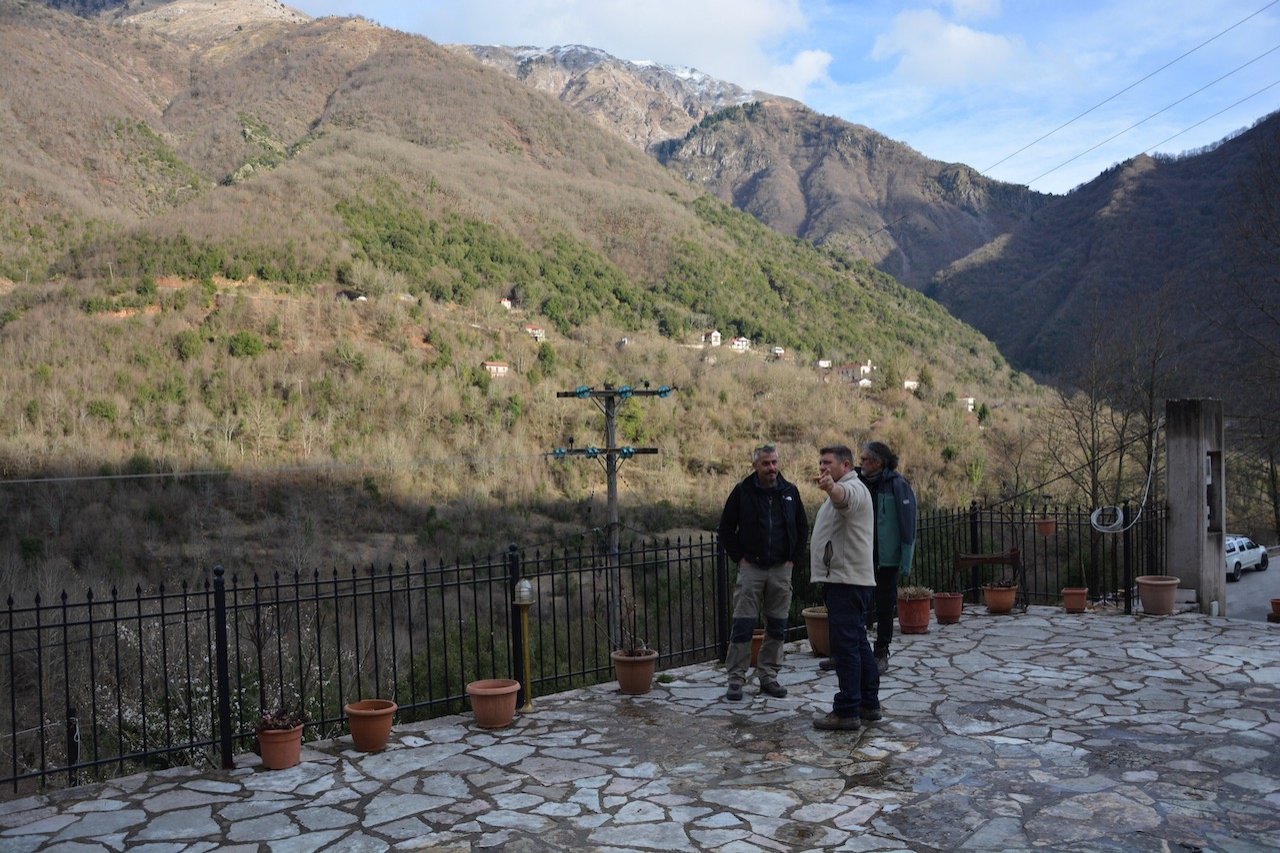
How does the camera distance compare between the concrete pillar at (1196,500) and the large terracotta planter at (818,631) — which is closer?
the large terracotta planter at (818,631)

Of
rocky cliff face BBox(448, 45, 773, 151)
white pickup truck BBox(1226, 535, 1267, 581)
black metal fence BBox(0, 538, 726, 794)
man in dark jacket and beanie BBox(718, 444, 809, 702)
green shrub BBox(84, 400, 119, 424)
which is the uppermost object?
rocky cliff face BBox(448, 45, 773, 151)

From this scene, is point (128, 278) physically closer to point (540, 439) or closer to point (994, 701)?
point (540, 439)

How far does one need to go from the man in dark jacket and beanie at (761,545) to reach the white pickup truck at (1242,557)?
22454 millimetres

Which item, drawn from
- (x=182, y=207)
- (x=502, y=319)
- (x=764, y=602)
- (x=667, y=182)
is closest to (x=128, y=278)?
(x=182, y=207)

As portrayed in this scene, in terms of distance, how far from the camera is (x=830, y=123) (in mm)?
126000

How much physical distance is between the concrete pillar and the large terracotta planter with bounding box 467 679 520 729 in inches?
305

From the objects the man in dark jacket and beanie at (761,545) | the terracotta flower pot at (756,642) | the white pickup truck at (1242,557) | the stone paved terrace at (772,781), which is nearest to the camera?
the stone paved terrace at (772,781)

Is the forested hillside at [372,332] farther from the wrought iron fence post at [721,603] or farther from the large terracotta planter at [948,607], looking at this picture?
the wrought iron fence post at [721,603]

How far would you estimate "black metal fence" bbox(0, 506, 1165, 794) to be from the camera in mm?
6789

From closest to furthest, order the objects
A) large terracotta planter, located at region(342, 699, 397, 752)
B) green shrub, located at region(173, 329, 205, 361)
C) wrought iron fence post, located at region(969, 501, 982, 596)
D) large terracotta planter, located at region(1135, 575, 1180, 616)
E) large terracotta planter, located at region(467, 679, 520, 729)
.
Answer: large terracotta planter, located at region(342, 699, 397, 752), large terracotta planter, located at region(467, 679, 520, 729), large terracotta planter, located at region(1135, 575, 1180, 616), wrought iron fence post, located at region(969, 501, 982, 596), green shrub, located at region(173, 329, 205, 361)

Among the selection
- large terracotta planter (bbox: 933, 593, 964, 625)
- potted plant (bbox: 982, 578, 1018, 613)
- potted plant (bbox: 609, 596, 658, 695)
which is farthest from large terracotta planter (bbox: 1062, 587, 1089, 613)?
potted plant (bbox: 609, 596, 658, 695)

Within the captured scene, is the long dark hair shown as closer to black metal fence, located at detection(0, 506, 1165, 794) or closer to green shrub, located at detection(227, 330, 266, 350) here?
black metal fence, located at detection(0, 506, 1165, 794)

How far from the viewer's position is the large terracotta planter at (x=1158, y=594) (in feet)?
32.2

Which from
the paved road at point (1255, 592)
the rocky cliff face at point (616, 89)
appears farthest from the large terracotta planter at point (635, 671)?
the rocky cliff face at point (616, 89)
